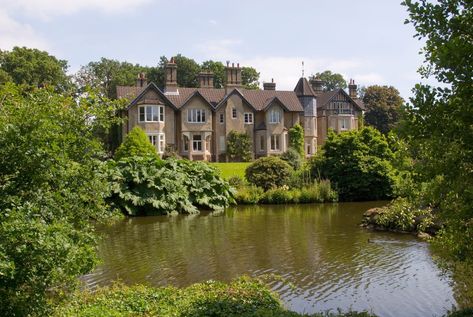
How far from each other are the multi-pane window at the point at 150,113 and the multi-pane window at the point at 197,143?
14.7 ft

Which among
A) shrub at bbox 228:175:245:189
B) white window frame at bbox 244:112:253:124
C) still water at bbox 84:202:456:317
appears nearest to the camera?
still water at bbox 84:202:456:317

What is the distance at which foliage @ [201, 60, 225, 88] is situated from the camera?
85375 mm

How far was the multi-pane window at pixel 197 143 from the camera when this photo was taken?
53062 millimetres

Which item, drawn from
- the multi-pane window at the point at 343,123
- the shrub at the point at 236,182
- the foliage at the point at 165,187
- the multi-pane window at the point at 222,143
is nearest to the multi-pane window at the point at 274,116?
the multi-pane window at the point at 222,143

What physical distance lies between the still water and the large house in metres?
26.8

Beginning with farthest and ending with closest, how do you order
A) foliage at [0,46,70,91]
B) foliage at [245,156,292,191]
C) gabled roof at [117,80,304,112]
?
foliage at [0,46,70,91] → gabled roof at [117,80,304,112] → foliage at [245,156,292,191]

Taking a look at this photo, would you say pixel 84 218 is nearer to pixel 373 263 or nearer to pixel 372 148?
pixel 373 263

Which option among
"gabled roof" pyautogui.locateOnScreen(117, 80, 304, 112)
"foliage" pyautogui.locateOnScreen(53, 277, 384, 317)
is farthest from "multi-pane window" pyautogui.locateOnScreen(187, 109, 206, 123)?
"foliage" pyautogui.locateOnScreen(53, 277, 384, 317)

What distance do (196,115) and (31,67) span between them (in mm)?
22193

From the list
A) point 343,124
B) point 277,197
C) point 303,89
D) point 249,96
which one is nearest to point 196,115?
point 249,96

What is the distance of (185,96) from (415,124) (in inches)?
1895

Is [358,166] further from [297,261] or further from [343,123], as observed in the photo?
[343,123]

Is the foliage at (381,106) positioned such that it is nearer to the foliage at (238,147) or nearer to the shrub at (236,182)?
the foliage at (238,147)

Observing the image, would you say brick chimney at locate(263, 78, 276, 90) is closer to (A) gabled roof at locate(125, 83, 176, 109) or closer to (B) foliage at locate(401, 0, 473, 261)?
(A) gabled roof at locate(125, 83, 176, 109)
